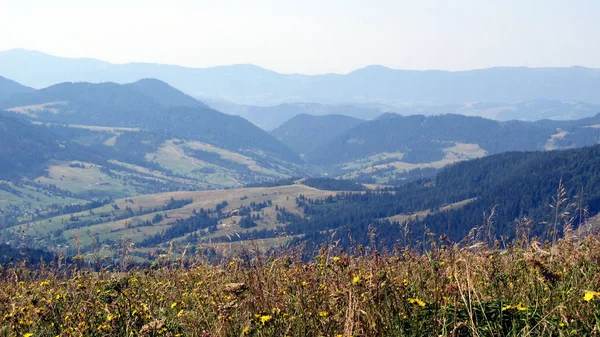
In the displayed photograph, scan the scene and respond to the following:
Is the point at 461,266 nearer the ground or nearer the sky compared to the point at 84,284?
nearer the sky

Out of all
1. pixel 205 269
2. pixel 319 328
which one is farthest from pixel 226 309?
pixel 205 269

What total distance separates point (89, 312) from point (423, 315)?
5025 mm

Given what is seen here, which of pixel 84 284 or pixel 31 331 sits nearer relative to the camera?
pixel 31 331

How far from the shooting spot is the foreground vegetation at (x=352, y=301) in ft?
18.7

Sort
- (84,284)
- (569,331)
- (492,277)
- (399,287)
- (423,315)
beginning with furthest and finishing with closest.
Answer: (84,284)
(492,277)
(399,287)
(423,315)
(569,331)

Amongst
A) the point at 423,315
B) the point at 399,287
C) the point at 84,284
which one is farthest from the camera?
the point at 84,284

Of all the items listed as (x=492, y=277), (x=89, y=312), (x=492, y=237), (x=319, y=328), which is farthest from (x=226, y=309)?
(x=492, y=237)

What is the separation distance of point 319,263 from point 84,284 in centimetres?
418

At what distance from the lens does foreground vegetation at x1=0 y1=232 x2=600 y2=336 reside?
5.71 metres

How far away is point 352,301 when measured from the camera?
18.9 ft

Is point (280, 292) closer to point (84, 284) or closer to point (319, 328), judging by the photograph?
point (319, 328)

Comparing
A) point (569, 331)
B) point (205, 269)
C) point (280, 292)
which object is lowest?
point (205, 269)

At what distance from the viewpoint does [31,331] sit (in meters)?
7.92

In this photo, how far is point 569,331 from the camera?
211 inches
